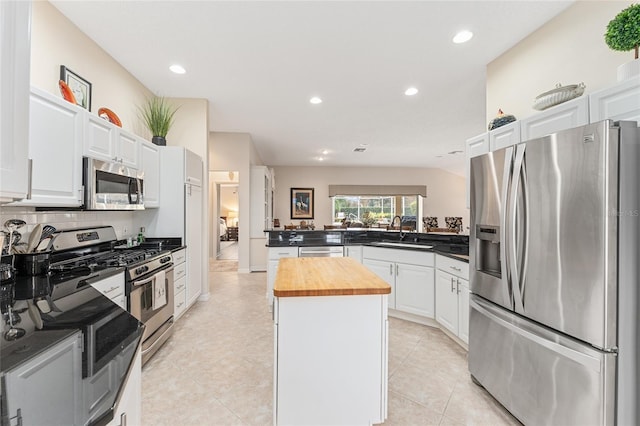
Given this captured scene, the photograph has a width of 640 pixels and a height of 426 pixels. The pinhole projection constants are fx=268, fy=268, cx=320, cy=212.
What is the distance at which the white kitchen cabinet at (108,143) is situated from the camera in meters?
2.11

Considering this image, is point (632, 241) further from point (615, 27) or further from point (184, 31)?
point (184, 31)

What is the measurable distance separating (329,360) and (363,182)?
25.7ft

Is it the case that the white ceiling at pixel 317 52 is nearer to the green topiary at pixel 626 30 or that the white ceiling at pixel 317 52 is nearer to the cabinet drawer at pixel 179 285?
the green topiary at pixel 626 30

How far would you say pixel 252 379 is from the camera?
207 cm

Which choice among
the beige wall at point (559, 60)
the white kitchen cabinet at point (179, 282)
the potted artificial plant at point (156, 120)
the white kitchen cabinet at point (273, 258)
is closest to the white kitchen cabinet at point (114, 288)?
the white kitchen cabinet at point (179, 282)

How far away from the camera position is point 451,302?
104 inches

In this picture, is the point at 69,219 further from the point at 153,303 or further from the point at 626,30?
the point at 626,30

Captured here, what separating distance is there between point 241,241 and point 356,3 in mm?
4510

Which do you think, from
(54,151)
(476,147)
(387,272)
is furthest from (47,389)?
(387,272)

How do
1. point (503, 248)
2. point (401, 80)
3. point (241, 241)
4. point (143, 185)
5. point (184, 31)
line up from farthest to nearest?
1. point (241, 241)
2. point (401, 80)
3. point (143, 185)
4. point (184, 31)
5. point (503, 248)

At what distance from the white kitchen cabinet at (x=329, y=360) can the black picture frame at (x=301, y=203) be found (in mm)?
7342

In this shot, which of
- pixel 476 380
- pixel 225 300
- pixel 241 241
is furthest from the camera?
pixel 241 241

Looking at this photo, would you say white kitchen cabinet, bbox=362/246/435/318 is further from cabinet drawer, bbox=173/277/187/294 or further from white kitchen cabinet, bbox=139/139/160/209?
white kitchen cabinet, bbox=139/139/160/209

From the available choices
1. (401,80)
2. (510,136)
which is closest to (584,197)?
(510,136)
